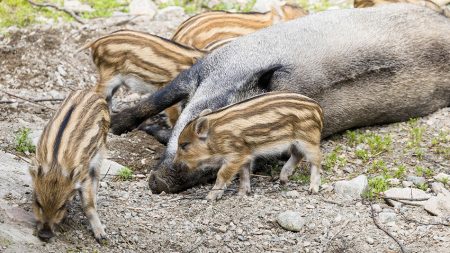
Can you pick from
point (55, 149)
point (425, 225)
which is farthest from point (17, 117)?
point (425, 225)

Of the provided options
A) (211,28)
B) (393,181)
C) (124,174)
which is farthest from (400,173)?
(211,28)

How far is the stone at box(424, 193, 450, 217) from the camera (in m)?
5.90

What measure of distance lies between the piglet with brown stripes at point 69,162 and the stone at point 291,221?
3.81 ft

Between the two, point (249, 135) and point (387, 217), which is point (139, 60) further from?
point (387, 217)

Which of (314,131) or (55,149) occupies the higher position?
(55,149)

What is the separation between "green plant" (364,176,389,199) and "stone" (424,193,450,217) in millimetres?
353

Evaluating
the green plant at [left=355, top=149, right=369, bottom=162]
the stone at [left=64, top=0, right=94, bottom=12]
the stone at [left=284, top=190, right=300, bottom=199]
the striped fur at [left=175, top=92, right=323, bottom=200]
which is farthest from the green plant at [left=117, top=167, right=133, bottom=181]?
the stone at [left=64, top=0, right=94, bottom=12]

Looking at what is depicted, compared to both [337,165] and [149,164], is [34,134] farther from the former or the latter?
[337,165]

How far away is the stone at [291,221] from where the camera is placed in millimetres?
5719

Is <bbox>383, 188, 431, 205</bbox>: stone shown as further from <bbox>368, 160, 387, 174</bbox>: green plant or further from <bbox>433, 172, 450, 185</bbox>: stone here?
<bbox>368, 160, 387, 174</bbox>: green plant

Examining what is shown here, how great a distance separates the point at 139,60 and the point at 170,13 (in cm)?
254

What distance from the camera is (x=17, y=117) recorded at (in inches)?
285

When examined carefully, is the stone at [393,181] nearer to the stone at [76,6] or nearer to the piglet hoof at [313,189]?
the piglet hoof at [313,189]

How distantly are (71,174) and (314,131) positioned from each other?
1.83 meters
